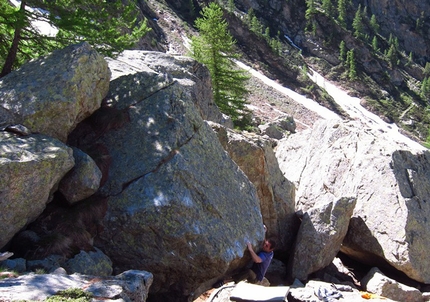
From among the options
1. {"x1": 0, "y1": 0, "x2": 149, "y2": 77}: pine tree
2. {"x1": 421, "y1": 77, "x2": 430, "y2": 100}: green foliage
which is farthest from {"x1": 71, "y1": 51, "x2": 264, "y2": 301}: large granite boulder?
{"x1": 421, "y1": 77, "x2": 430, "y2": 100}: green foliage

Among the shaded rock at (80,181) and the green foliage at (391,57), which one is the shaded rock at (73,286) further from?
the green foliage at (391,57)

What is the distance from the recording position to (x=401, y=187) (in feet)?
41.0

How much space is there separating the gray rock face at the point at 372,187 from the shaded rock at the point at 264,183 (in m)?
1.85

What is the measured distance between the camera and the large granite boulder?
7738 millimetres

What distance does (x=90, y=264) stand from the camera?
686 cm

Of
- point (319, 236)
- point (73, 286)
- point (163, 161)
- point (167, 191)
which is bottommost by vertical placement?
point (319, 236)

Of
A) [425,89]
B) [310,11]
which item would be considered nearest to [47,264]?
[425,89]

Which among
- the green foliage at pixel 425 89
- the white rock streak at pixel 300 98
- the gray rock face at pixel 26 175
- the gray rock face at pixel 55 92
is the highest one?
the gray rock face at pixel 55 92

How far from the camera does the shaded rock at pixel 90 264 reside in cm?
662

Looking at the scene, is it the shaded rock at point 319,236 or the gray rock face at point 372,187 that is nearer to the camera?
the shaded rock at point 319,236

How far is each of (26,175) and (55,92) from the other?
195 cm

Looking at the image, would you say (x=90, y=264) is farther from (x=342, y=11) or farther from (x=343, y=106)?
(x=342, y=11)

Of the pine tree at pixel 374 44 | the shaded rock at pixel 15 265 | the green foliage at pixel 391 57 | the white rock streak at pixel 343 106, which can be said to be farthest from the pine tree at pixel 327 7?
the shaded rock at pixel 15 265

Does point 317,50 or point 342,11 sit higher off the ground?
point 342,11
